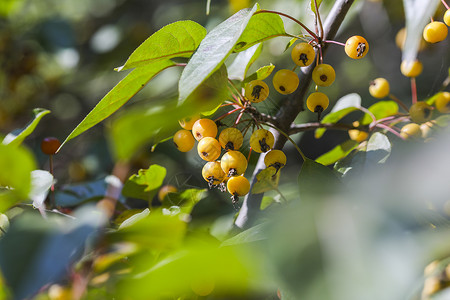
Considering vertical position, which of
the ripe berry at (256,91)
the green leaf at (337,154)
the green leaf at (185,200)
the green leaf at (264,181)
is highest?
the ripe berry at (256,91)

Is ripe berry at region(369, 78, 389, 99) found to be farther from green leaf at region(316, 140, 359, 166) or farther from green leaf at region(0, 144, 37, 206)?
green leaf at region(0, 144, 37, 206)

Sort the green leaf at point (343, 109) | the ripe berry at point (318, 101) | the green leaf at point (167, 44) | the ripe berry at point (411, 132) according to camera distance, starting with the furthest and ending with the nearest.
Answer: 1. the green leaf at point (343, 109)
2. the ripe berry at point (411, 132)
3. the ripe berry at point (318, 101)
4. the green leaf at point (167, 44)

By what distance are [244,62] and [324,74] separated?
0.22 m

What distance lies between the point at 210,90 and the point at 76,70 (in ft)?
5.70

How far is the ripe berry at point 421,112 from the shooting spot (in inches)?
36.2

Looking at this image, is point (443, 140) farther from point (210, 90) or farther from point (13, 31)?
point (13, 31)

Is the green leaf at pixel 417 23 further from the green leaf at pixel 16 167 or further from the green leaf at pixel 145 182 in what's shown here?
the green leaf at pixel 145 182

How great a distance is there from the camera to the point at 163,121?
12.8 inches

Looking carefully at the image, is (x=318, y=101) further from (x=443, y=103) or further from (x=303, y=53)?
(x=443, y=103)

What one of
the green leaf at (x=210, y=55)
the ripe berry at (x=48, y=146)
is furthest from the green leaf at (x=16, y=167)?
the ripe berry at (x=48, y=146)

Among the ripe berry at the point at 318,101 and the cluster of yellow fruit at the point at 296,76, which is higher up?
the cluster of yellow fruit at the point at 296,76

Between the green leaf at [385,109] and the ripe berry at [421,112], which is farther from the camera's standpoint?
the green leaf at [385,109]

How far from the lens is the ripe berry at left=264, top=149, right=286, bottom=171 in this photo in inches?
29.7

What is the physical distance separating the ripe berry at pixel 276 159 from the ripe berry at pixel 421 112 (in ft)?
1.19
